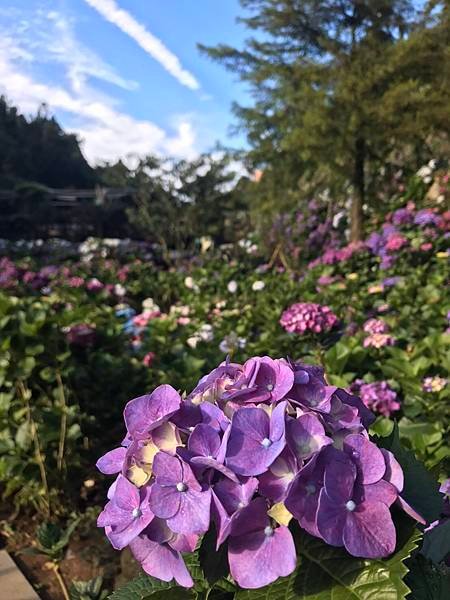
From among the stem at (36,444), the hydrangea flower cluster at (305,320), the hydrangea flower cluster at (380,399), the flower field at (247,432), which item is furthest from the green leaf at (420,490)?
the stem at (36,444)

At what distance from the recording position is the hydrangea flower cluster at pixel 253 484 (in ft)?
2.29

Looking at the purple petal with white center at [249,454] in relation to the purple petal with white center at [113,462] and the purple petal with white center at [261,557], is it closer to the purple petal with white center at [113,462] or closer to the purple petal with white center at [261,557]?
the purple petal with white center at [261,557]

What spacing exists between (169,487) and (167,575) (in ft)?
0.40

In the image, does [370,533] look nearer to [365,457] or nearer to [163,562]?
[365,457]

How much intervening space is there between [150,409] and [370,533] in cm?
31

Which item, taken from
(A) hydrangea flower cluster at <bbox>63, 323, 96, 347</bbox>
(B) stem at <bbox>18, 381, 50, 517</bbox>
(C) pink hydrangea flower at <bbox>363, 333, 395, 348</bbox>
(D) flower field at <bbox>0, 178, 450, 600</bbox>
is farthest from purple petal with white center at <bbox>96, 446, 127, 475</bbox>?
(C) pink hydrangea flower at <bbox>363, 333, 395, 348</bbox>

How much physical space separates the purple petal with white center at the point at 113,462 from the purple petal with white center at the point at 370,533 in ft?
1.00

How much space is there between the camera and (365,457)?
28.6 inches

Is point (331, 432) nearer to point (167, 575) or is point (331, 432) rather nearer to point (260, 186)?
point (167, 575)

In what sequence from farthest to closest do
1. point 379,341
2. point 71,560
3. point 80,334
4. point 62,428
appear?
point 379,341
point 80,334
point 62,428
point 71,560

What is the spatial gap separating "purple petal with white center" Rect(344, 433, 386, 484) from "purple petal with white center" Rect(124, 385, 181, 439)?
21cm

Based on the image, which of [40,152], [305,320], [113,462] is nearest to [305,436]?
[113,462]

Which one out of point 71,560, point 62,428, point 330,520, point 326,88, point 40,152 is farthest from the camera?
point 40,152

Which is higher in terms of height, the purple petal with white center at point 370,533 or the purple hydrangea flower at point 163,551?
the purple petal with white center at point 370,533
